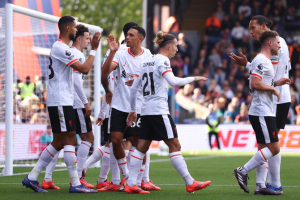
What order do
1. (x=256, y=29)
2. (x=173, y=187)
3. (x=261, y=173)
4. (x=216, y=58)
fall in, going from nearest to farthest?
(x=261, y=173) → (x=256, y=29) → (x=173, y=187) → (x=216, y=58)

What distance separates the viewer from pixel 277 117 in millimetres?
6633

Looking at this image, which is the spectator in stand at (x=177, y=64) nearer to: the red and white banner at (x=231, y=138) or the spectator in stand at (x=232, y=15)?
the spectator in stand at (x=232, y=15)

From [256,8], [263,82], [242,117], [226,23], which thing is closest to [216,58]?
[226,23]

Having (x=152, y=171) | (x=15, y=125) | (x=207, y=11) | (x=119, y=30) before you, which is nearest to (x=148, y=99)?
(x=152, y=171)

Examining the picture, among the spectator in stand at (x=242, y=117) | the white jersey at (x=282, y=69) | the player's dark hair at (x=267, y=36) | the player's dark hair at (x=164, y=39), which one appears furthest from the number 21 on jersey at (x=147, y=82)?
the spectator in stand at (x=242, y=117)

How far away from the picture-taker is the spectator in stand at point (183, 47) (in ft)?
75.2

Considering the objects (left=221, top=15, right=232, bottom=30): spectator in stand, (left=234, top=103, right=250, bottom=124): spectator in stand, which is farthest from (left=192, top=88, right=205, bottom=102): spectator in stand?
(left=221, top=15, right=232, bottom=30): spectator in stand

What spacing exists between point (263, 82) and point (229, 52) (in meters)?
16.8

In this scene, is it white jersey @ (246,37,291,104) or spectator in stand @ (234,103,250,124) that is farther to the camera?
spectator in stand @ (234,103,250,124)

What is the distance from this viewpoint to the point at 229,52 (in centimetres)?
2281

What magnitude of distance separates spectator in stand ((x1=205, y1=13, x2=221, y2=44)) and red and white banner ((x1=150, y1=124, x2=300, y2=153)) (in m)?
6.71

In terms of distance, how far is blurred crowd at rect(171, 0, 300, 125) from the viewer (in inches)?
808

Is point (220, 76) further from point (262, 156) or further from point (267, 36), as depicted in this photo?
point (262, 156)

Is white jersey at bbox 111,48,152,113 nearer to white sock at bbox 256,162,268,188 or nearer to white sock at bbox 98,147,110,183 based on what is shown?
white sock at bbox 98,147,110,183
